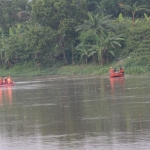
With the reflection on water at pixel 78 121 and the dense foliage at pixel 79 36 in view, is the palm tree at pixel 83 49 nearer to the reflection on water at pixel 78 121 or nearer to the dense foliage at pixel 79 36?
the dense foliage at pixel 79 36

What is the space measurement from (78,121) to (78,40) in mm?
40805

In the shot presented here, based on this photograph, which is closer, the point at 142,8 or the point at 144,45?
the point at 144,45

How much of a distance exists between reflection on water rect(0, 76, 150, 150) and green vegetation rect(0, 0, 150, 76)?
21.5 m

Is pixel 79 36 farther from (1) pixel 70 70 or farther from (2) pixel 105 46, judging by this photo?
(2) pixel 105 46

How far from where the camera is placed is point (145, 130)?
1555cm

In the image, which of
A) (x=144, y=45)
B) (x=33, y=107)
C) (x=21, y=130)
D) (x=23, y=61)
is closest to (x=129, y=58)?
(x=144, y=45)

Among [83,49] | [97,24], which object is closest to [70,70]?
[83,49]

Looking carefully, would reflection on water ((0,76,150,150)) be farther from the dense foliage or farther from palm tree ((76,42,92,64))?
palm tree ((76,42,92,64))

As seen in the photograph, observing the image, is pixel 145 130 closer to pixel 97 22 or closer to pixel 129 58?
pixel 129 58

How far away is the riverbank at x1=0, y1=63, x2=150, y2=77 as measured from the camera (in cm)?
4722

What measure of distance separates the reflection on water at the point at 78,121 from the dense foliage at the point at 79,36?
23136 millimetres

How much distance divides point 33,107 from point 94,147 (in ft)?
35.0

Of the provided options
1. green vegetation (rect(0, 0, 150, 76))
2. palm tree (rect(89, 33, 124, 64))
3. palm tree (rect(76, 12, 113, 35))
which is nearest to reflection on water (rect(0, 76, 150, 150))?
green vegetation (rect(0, 0, 150, 76))

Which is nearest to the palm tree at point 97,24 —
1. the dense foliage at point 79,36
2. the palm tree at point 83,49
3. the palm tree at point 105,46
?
the dense foliage at point 79,36
